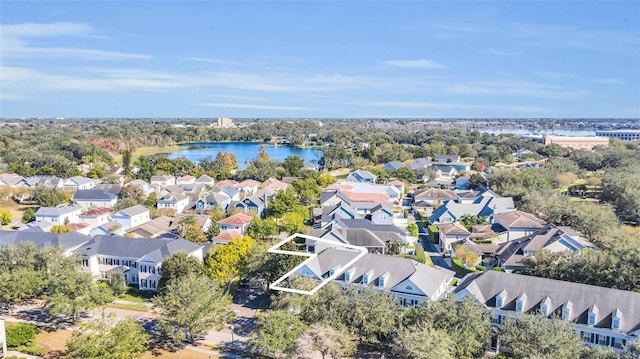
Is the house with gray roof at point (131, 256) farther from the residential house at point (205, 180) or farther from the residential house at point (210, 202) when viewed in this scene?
the residential house at point (205, 180)

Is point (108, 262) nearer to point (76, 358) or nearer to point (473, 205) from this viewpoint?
point (76, 358)

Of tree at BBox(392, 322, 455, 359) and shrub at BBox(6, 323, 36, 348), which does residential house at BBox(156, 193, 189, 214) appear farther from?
tree at BBox(392, 322, 455, 359)

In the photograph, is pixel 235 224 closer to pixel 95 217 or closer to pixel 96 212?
pixel 95 217

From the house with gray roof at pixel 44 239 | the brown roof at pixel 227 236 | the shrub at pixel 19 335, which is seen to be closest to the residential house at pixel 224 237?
the brown roof at pixel 227 236

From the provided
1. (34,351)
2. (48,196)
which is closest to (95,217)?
(48,196)

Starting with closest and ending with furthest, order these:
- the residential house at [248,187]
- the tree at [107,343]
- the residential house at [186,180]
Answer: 1. the tree at [107,343]
2. the residential house at [248,187]
3. the residential house at [186,180]
